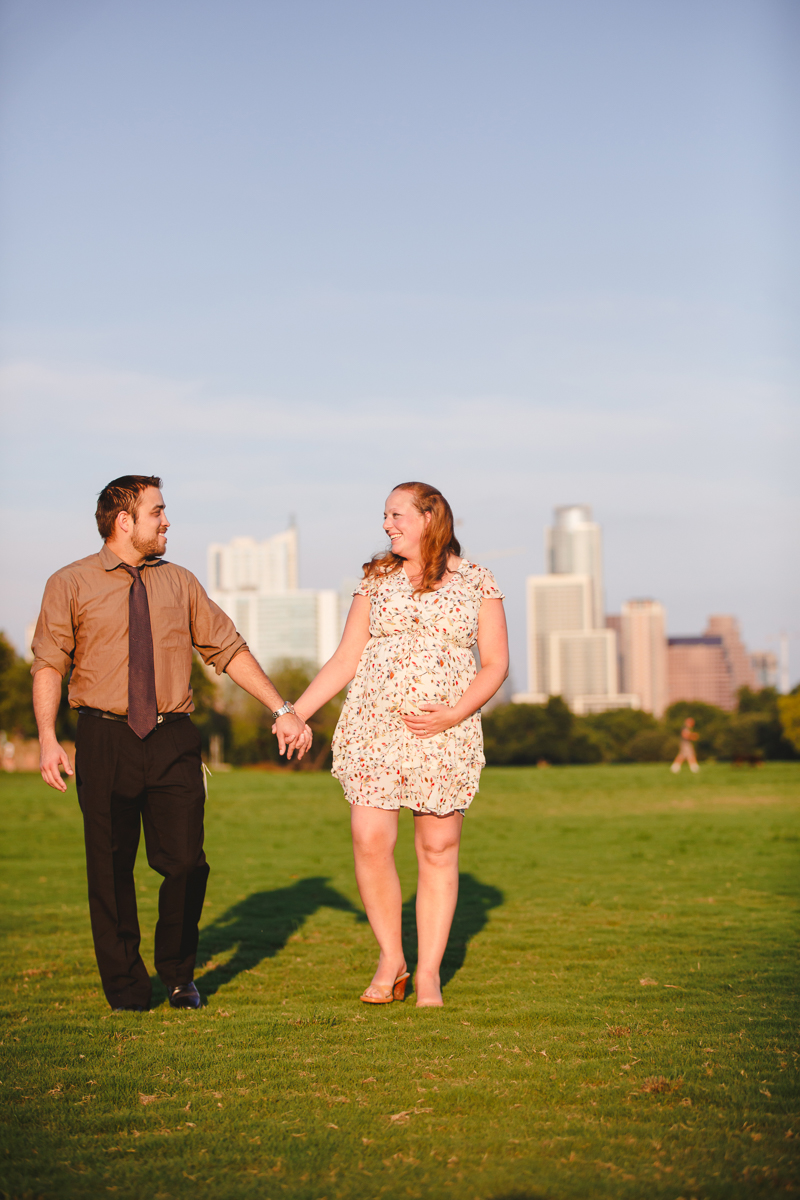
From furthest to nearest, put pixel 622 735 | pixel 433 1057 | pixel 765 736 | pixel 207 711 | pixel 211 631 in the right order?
pixel 622 735, pixel 765 736, pixel 207 711, pixel 211 631, pixel 433 1057

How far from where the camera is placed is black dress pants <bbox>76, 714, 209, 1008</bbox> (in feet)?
15.5

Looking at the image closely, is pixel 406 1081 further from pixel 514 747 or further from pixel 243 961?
pixel 514 747

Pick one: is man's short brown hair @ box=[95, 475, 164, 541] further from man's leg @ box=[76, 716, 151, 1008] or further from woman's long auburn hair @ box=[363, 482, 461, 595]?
woman's long auburn hair @ box=[363, 482, 461, 595]

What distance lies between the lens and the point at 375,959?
20.2ft

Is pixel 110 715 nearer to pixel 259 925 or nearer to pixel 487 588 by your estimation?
pixel 487 588

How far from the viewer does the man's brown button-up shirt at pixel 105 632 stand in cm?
474

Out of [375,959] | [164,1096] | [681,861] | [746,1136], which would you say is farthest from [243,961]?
[681,861]

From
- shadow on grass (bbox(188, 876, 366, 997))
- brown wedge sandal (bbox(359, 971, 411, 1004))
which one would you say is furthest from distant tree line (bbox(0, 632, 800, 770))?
brown wedge sandal (bbox(359, 971, 411, 1004))

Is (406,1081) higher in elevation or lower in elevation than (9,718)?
higher

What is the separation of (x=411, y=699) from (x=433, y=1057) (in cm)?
150

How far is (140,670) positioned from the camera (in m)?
4.72

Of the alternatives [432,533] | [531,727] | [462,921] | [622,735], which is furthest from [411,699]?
[622,735]

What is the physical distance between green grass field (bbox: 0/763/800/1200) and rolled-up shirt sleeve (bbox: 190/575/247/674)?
1.56m

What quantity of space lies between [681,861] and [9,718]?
4626 cm
